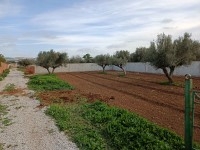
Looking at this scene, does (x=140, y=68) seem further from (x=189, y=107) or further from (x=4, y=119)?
(x=189, y=107)

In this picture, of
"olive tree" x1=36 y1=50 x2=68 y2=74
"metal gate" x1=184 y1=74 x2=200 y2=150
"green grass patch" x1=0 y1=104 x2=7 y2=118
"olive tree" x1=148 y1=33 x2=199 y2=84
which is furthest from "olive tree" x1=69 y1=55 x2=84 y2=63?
"metal gate" x1=184 y1=74 x2=200 y2=150

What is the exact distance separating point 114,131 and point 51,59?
44972 mm

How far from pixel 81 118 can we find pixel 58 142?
3.66m

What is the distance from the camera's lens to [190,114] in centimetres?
734

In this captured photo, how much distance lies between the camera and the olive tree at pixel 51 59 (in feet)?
177

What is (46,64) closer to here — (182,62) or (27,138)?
(182,62)

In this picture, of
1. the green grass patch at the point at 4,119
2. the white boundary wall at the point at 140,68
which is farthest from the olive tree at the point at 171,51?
the green grass patch at the point at 4,119

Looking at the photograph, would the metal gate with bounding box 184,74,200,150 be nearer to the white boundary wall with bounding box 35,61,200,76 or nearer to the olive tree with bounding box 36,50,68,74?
the white boundary wall with bounding box 35,61,200,76

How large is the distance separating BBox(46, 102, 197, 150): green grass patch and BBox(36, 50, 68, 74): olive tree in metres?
40.4

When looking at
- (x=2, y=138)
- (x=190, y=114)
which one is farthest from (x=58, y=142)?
(x=190, y=114)

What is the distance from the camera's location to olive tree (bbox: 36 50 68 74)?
177ft

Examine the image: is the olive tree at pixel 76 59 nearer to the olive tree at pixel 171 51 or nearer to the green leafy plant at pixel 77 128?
the olive tree at pixel 171 51

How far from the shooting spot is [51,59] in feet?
178

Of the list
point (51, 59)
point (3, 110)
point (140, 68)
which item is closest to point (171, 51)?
point (3, 110)
